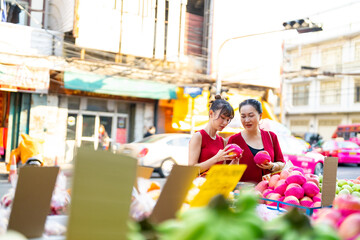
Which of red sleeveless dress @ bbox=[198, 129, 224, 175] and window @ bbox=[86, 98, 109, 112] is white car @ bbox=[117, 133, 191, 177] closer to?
window @ bbox=[86, 98, 109, 112]

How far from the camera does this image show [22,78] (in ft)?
43.7

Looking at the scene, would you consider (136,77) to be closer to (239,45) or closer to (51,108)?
(51,108)

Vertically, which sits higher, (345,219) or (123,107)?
(123,107)

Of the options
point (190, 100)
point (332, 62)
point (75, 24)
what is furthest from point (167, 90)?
point (332, 62)

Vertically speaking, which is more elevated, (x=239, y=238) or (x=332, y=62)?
(x=332, y=62)

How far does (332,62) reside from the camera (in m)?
38.1

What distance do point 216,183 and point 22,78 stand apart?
512 inches

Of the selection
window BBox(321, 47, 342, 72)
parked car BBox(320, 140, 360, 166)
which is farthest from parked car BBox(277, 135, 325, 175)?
window BBox(321, 47, 342, 72)

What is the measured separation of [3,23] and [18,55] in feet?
3.88

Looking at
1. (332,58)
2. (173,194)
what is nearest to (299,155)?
(173,194)

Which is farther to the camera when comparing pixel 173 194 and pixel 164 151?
pixel 164 151

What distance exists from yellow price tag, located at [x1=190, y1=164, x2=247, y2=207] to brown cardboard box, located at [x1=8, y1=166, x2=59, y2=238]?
23.1 inches

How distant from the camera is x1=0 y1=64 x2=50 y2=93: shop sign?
13.1m

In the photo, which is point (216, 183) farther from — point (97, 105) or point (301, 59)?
point (301, 59)
